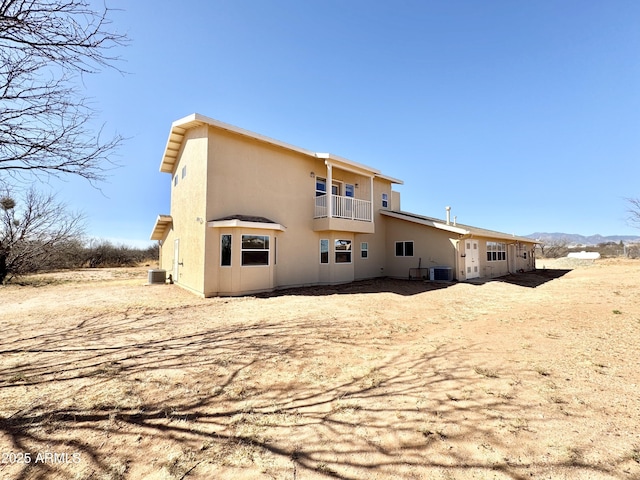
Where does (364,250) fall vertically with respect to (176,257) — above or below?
above

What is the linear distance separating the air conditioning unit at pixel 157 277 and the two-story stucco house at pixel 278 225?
0.51m

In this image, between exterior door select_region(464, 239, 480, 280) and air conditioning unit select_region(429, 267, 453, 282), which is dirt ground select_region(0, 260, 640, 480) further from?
exterior door select_region(464, 239, 480, 280)

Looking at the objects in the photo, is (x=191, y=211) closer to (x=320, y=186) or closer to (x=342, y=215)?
(x=320, y=186)

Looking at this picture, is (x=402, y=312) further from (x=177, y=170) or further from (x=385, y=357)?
(x=177, y=170)

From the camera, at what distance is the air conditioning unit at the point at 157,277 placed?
15055mm

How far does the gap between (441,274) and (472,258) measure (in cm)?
311

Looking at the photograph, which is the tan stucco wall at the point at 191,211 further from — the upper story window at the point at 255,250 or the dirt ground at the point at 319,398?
the dirt ground at the point at 319,398

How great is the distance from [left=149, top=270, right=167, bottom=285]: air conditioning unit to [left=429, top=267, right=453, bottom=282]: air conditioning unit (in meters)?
15.0

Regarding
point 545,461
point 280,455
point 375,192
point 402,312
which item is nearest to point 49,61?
point 280,455

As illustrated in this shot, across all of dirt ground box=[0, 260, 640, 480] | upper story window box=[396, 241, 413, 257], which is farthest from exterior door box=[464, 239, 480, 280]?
dirt ground box=[0, 260, 640, 480]

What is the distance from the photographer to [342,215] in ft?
47.4

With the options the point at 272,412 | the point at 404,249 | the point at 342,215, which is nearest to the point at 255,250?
the point at 342,215

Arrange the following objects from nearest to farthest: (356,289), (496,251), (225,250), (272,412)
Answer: (272,412), (225,250), (356,289), (496,251)

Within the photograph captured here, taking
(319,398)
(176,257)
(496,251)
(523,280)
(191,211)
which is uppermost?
(191,211)
